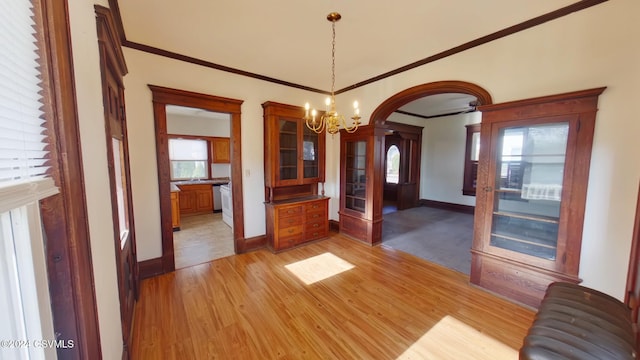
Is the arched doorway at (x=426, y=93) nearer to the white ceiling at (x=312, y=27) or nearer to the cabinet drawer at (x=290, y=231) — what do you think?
the white ceiling at (x=312, y=27)

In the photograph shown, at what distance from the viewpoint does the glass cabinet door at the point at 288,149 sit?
3895mm

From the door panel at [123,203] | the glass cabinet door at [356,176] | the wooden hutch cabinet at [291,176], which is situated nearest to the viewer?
the door panel at [123,203]

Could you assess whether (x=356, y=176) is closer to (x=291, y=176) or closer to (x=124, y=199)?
(x=291, y=176)

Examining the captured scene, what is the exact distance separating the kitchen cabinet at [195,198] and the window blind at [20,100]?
576cm

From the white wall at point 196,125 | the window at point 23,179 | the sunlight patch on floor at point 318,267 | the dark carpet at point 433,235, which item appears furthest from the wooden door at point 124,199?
the white wall at point 196,125

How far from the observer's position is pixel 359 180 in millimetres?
4305

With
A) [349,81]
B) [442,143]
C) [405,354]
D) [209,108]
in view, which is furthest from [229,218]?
[442,143]

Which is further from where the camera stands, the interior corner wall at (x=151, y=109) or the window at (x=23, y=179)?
the interior corner wall at (x=151, y=109)

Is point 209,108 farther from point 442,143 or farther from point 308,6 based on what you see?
point 442,143

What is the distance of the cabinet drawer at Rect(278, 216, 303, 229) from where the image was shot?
378cm

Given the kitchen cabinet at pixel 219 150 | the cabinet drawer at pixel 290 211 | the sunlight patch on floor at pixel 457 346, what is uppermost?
the kitchen cabinet at pixel 219 150

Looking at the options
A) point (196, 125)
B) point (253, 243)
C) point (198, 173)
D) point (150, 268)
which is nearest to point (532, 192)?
point (253, 243)

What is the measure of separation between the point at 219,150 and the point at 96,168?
6244 millimetres

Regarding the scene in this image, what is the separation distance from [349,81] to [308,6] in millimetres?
2041
